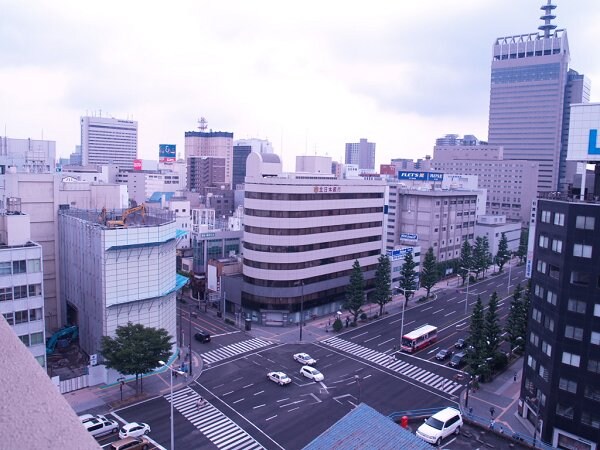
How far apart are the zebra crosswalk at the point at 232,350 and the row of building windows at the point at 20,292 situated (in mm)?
18775

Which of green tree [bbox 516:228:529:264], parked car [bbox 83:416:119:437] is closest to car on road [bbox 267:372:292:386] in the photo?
parked car [bbox 83:416:119:437]

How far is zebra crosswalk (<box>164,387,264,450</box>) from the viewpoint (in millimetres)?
35594

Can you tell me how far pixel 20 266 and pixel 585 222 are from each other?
43471mm

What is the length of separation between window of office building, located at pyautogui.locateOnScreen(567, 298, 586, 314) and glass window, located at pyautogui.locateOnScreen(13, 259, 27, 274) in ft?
139

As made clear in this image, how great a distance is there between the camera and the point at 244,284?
67188 millimetres

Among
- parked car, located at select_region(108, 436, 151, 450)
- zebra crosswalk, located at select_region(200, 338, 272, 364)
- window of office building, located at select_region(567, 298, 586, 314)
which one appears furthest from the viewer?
zebra crosswalk, located at select_region(200, 338, 272, 364)

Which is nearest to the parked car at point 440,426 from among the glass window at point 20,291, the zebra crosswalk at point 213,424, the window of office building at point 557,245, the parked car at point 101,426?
the zebra crosswalk at point 213,424

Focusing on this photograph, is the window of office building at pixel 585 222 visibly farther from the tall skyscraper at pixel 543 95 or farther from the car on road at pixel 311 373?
the tall skyscraper at pixel 543 95

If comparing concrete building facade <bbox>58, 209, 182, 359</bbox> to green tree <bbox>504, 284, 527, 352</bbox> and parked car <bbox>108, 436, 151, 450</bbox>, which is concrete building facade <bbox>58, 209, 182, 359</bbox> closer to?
parked car <bbox>108, 436, 151, 450</bbox>

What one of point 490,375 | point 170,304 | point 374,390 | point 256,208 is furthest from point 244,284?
point 490,375

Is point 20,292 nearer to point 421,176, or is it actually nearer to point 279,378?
point 279,378

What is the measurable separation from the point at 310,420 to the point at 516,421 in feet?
56.8

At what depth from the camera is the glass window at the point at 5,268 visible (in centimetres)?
3829

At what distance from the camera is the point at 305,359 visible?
51688 millimetres
